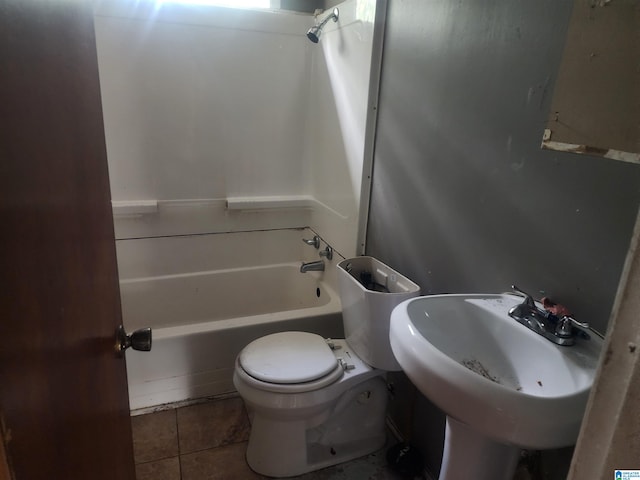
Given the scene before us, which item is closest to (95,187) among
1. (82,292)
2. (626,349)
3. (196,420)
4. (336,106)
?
(82,292)

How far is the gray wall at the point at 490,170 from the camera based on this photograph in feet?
2.98

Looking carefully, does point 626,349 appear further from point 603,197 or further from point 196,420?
point 196,420

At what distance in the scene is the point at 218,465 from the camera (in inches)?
62.1

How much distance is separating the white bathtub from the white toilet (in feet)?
1.04

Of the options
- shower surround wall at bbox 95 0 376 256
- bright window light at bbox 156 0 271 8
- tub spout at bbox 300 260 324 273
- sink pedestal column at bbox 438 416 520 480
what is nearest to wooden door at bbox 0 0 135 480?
sink pedestal column at bbox 438 416 520 480

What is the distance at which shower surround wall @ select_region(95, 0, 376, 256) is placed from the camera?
81.4 inches

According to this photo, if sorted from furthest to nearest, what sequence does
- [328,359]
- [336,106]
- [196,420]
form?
[336,106], [196,420], [328,359]

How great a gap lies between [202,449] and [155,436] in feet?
0.71

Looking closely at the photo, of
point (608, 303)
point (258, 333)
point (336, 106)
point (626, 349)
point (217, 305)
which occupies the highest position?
point (336, 106)

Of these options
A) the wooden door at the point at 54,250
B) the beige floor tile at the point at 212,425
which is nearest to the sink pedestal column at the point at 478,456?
the wooden door at the point at 54,250

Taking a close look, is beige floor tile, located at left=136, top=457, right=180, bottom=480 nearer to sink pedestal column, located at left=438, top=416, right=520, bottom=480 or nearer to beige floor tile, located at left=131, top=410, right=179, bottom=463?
beige floor tile, located at left=131, top=410, right=179, bottom=463

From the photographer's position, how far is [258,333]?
1870 mm

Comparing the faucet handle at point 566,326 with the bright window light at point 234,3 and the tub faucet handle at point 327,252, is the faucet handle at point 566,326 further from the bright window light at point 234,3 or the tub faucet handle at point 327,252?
the bright window light at point 234,3

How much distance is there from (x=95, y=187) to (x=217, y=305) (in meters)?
1.87
